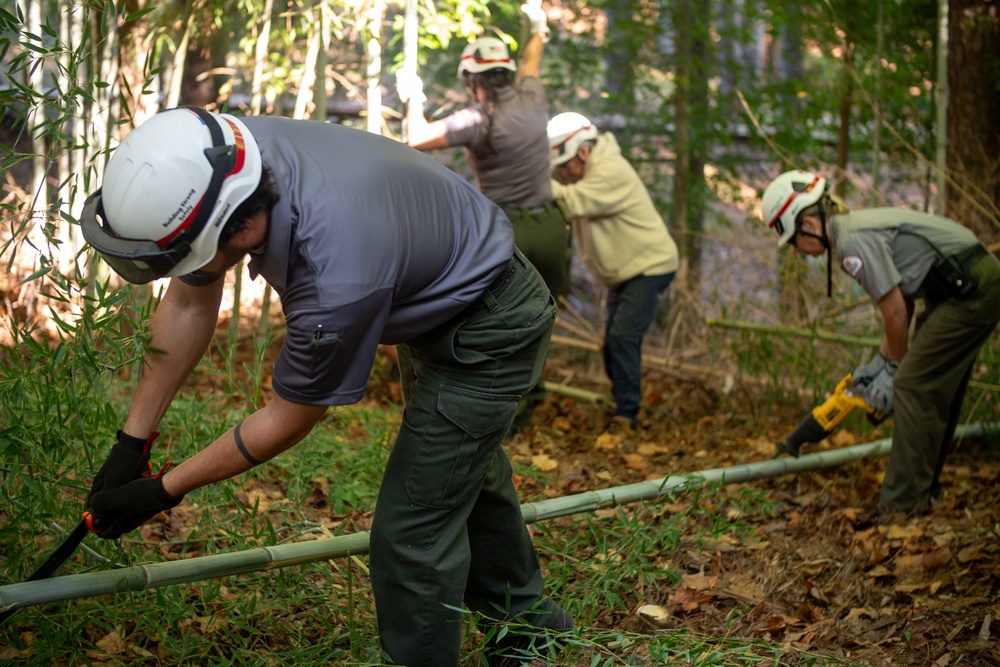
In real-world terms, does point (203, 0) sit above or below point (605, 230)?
above

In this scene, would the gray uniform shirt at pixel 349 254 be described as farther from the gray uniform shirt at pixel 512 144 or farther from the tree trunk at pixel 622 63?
the tree trunk at pixel 622 63

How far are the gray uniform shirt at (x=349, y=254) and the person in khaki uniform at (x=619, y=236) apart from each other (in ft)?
11.8

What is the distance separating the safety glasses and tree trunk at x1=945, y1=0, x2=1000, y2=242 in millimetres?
5961

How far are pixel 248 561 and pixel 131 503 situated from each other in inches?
19.2

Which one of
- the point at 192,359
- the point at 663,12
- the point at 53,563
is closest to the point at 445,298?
the point at 192,359

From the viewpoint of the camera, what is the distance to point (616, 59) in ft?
32.6

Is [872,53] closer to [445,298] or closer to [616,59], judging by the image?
[616,59]

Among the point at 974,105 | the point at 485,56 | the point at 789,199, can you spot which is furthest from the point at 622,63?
the point at 789,199

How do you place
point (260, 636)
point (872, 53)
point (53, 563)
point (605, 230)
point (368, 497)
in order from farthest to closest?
point (872, 53) < point (605, 230) < point (368, 497) < point (260, 636) < point (53, 563)

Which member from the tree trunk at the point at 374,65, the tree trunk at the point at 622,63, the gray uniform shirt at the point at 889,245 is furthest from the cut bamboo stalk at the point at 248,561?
the tree trunk at the point at 622,63

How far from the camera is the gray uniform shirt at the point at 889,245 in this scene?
4465mm

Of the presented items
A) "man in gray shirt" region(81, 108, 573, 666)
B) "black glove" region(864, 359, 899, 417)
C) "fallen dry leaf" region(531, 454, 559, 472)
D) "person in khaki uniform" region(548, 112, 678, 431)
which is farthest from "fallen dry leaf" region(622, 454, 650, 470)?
"man in gray shirt" region(81, 108, 573, 666)

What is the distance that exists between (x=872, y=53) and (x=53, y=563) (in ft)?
26.3

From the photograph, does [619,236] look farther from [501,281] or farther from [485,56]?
[501,281]
